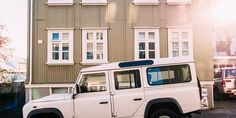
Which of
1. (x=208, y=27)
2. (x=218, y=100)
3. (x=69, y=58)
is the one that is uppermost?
(x=208, y=27)

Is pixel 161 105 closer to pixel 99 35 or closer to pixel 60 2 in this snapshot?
pixel 99 35

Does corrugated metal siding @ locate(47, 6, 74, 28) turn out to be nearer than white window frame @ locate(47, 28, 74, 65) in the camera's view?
No

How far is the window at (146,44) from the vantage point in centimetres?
1716

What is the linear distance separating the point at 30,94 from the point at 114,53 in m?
4.61

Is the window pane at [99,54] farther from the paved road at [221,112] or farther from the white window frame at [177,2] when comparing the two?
the paved road at [221,112]

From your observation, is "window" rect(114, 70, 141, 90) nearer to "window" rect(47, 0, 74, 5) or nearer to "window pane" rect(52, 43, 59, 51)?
"window pane" rect(52, 43, 59, 51)

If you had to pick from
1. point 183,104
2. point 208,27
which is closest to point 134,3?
point 208,27

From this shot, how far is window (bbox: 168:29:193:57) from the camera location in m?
17.2

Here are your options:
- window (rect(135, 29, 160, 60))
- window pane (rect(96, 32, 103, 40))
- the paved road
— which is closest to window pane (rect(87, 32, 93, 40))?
window pane (rect(96, 32, 103, 40))

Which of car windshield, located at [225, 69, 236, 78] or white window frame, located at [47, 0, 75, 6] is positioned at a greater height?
white window frame, located at [47, 0, 75, 6]

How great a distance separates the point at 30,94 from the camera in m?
17.1

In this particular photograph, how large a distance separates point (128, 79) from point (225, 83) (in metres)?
10.9

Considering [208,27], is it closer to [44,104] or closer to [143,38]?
[143,38]

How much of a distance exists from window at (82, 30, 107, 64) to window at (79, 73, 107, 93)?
6472 mm
